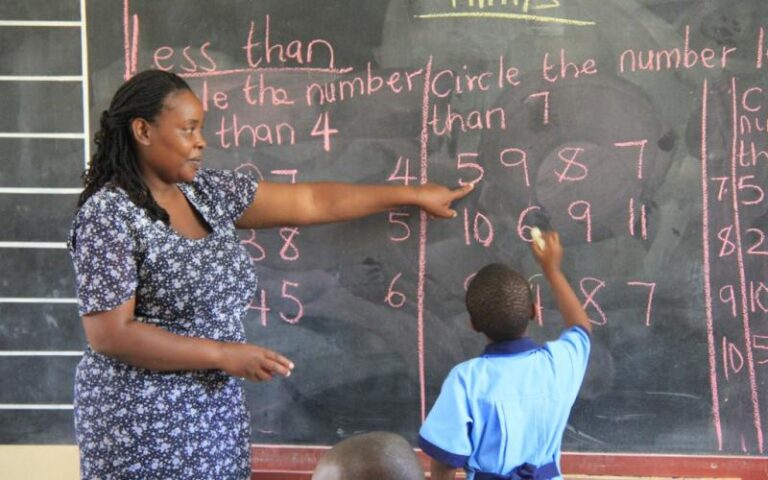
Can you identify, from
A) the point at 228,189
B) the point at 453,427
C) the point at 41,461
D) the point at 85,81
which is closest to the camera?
the point at 453,427

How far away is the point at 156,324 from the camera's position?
1796 millimetres

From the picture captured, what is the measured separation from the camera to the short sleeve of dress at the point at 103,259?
169 centimetres

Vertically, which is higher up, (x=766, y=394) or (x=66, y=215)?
(x=66, y=215)

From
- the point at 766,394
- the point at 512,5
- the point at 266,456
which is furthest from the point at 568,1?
the point at 266,456

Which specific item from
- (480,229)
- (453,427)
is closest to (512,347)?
(453,427)

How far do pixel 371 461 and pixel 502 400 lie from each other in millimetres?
290

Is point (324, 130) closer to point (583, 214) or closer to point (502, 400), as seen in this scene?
point (583, 214)

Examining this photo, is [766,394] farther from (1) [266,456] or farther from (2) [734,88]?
(1) [266,456]

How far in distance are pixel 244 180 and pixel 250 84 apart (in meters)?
0.47

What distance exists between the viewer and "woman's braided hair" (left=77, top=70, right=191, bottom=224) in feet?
5.85

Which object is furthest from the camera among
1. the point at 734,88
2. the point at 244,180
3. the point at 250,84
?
the point at 250,84

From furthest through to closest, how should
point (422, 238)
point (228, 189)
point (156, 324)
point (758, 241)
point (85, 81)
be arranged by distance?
point (85, 81)
point (422, 238)
point (758, 241)
point (228, 189)
point (156, 324)

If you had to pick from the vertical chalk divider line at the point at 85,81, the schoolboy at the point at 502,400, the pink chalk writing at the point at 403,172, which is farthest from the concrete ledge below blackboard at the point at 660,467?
the vertical chalk divider line at the point at 85,81

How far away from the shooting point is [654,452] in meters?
2.32
